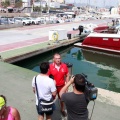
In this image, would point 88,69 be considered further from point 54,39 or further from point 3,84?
point 3,84

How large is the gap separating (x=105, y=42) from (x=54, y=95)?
50.0 feet

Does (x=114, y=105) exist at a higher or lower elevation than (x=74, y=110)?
lower

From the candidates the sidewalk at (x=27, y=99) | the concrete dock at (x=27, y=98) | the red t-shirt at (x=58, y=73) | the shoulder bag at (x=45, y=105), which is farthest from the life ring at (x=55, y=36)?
the shoulder bag at (x=45, y=105)

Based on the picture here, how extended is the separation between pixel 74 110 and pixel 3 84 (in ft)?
16.7

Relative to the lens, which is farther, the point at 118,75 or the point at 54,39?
the point at 54,39

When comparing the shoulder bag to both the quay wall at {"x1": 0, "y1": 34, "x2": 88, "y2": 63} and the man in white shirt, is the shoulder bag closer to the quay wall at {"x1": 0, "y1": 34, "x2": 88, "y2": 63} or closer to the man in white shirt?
the man in white shirt

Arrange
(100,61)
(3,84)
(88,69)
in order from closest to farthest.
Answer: (3,84) → (88,69) → (100,61)

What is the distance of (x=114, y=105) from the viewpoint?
661cm

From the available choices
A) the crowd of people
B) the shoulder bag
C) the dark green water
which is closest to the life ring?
the dark green water

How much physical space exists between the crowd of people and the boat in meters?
13.7

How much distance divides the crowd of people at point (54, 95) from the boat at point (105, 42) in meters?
13.7

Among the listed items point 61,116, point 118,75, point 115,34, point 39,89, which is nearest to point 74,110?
point 39,89

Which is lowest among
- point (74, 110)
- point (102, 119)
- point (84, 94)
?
point (102, 119)

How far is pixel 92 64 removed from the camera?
16953 millimetres
